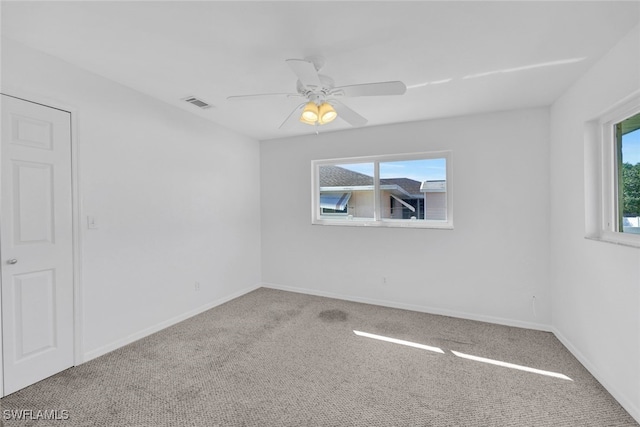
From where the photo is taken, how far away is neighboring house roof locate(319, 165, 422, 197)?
12.5ft

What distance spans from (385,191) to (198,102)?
253 cm

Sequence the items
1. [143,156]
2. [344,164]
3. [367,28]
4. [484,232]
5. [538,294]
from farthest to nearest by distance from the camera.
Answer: [344,164] < [484,232] < [538,294] < [143,156] < [367,28]

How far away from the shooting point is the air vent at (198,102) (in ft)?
9.60

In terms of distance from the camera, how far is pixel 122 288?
271cm

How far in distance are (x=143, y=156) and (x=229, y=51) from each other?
1.54m

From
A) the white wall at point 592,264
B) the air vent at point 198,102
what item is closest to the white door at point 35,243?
the air vent at point 198,102

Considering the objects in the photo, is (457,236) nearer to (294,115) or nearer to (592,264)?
(592,264)

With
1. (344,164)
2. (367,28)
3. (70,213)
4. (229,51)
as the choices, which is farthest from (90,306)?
(344,164)

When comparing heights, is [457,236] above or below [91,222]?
below

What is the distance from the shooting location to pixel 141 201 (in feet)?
9.47

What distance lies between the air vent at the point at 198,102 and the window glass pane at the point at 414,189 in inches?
90.4

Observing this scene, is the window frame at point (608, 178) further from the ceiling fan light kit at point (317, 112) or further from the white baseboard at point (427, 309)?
the ceiling fan light kit at point (317, 112)

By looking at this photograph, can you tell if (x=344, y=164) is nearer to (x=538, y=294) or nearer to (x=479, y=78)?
(x=479, y=78)

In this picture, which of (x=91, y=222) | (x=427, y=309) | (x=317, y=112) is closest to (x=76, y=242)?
(x=91, y=222)
